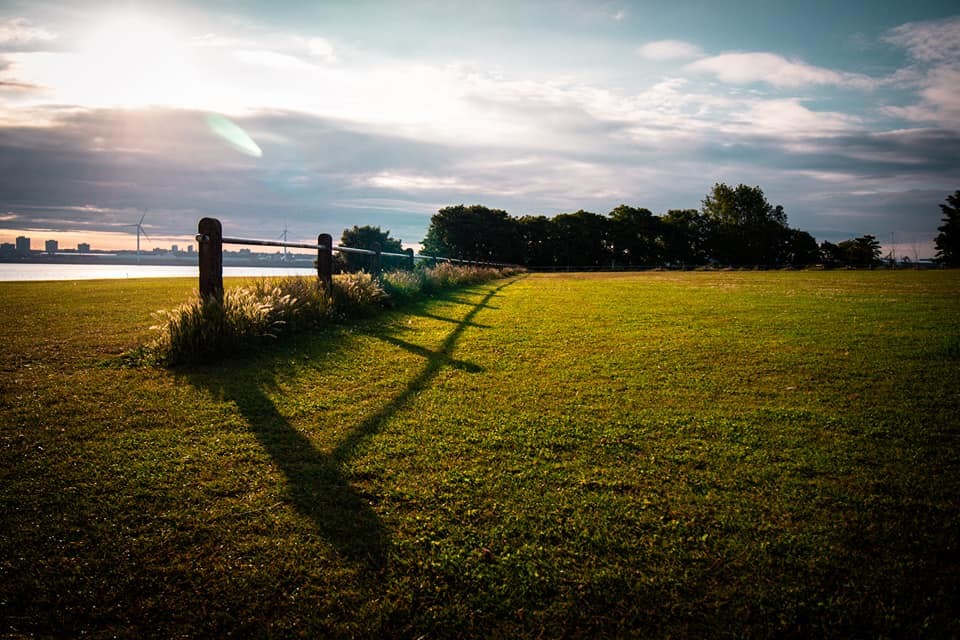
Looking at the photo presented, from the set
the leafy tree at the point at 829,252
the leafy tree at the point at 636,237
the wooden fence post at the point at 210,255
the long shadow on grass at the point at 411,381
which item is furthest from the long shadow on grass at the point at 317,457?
the leafy tree at the point at 829,252

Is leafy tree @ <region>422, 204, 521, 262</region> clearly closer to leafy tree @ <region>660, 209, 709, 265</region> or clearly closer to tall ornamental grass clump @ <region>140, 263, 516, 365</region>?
leafy tree @ <region>660, 209, 709, 265</region>

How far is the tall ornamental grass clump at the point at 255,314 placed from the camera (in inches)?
213

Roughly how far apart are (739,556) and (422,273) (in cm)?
1421

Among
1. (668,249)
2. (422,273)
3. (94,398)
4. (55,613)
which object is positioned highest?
(668,249)

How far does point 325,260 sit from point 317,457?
21.2ft

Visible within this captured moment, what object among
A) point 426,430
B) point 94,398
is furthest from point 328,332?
point 426,430

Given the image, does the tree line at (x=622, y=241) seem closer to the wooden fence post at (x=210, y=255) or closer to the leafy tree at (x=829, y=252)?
the leafy tree at (x=829, y=252)

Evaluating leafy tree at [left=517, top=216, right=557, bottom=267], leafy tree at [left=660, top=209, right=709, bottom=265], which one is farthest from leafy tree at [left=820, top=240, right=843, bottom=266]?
leafy tree at [left=517, top=216, right=557, bottom=267]

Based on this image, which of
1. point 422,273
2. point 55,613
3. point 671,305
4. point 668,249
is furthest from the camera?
point 668,249

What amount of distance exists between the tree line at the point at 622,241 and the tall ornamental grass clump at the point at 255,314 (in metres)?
60.6

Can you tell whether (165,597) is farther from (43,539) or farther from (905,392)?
(905,392)

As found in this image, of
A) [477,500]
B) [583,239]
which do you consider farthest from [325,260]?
[583,239]

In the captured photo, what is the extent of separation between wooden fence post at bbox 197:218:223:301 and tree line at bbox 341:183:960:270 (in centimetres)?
6389

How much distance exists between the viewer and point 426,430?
368cm
